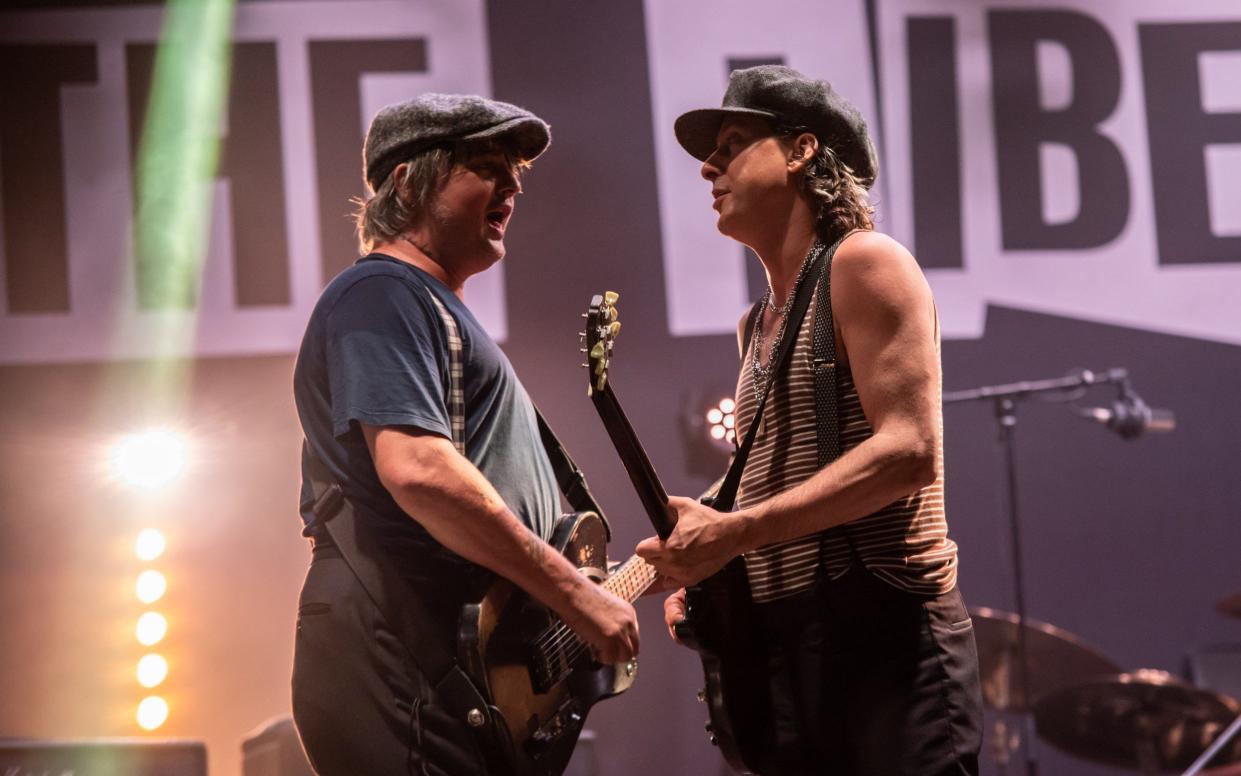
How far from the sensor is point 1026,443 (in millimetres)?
5625

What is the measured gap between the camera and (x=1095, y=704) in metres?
4.80

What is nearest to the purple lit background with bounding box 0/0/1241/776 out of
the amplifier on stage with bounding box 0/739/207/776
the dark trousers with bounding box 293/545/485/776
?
the amplifier on stage with bounding box 0/739/207/776

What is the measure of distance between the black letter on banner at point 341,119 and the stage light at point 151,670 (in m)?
1.84

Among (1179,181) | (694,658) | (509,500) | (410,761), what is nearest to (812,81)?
(509,500)

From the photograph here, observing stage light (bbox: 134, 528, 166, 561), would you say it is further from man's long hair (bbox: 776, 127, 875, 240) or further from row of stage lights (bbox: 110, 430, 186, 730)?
man's long hair (bbox: 776, 127, 875, 240)

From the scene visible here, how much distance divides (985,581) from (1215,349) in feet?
5.19

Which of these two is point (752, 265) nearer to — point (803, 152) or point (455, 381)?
point (803, 152)

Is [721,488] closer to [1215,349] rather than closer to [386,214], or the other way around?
[386,214]

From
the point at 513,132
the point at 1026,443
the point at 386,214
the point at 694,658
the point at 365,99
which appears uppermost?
the point at 365,99

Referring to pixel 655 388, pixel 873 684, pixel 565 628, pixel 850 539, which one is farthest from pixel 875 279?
pixel 655 388

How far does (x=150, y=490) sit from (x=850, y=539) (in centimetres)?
383

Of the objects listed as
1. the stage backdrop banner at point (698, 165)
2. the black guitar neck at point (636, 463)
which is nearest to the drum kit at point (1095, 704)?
the stage backdrop banner at point (698, 165)

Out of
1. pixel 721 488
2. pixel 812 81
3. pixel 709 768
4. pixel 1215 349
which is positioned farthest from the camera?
pixel 1215 349


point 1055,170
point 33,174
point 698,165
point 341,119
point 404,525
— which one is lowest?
point 404,525
